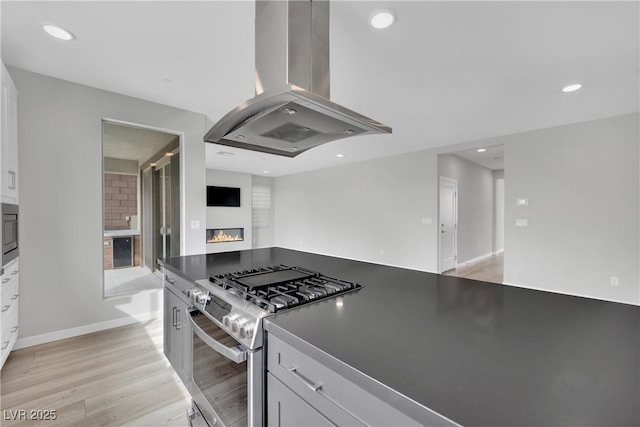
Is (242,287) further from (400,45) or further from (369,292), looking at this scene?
(400,45)

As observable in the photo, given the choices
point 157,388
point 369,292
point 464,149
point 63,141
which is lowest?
point 157,388

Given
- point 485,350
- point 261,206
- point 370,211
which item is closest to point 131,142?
point 485,350

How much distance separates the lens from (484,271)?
5.60 metres

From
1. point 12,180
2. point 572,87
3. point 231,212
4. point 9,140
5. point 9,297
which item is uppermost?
point 572,87

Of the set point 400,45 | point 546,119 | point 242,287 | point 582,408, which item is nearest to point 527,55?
point 400,45

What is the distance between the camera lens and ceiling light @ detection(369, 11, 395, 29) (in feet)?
5.53

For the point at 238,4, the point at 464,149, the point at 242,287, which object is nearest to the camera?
the point at 242,287

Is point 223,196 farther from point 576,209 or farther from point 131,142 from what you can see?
point 576,209

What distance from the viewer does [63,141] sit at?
254cm

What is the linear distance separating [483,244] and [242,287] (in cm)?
735

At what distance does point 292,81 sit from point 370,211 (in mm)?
5050

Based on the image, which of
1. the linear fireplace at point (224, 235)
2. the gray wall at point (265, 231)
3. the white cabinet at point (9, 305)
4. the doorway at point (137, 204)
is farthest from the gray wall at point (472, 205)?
the white cabinet at point (9, 305)

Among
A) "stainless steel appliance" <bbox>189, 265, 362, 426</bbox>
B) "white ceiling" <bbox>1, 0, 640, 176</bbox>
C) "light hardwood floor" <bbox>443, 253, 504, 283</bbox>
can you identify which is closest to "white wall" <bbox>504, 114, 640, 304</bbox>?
"white ceiling" <bbox>1, 0, 640, 176</bbox>

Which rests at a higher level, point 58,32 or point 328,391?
point 58,32
